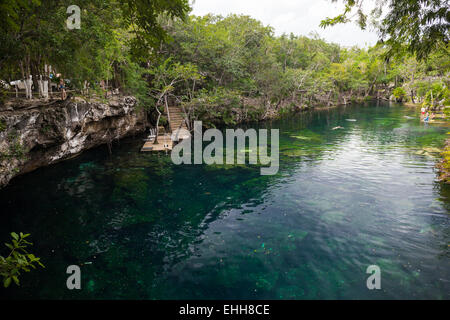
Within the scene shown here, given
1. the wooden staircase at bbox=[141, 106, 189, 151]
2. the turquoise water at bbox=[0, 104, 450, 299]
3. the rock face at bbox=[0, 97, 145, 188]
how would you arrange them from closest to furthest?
1. the turquoise water at bbox=[0, 104, 450, 299]
2. the rock face at bbox=[0, 97, 145, 188]
3. the wooden staircase at bbox=[141, 106, 189, 151]

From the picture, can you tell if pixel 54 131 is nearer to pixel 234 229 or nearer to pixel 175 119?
pixel 234 229

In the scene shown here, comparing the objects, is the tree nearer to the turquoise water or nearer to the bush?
the turquoise water

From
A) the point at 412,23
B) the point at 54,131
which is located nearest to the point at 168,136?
the point at 54,131

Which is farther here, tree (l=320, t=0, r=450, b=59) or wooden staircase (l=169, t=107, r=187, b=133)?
wooden staircase (l=169, t=107, r=187, b=133)

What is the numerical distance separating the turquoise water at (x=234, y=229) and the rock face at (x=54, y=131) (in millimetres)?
1166

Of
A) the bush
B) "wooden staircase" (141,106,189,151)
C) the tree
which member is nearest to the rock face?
"wooden staircase" (141,106,189,151)

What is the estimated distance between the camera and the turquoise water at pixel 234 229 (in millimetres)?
7473

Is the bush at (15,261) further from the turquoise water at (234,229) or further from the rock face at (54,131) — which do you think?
the rock face at (54,131)

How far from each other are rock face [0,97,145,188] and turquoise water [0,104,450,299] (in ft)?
3.82

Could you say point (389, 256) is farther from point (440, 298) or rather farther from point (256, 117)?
point (256, 117)

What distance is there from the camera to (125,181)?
15898mm

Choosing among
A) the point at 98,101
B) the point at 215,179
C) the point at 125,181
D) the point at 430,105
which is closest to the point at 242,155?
the point at 215,179

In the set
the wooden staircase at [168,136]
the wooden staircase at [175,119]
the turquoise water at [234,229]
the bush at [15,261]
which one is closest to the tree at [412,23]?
the turquoise water at [234,229]

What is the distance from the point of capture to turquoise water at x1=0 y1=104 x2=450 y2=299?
24.5 ft
